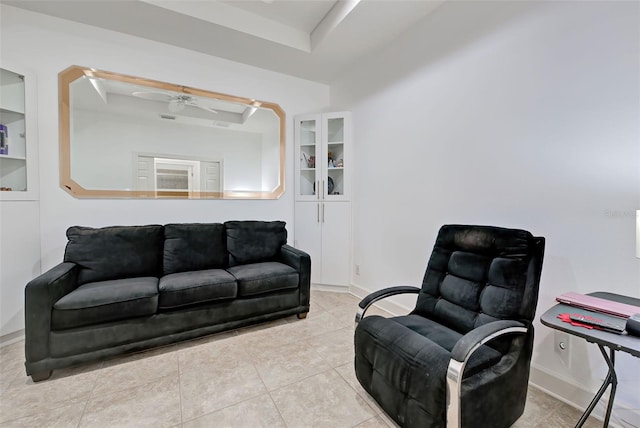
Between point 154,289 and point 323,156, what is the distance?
95.2 inches

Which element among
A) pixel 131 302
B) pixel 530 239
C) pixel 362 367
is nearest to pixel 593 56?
pixel 530 239

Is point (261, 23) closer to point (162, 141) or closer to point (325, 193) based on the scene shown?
point (162, 141)

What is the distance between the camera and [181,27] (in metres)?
2.67

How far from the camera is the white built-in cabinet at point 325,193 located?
3.55 meters

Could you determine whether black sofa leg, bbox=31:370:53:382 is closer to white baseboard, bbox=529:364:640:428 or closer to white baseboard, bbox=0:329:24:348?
white baseboard, bbox=0:329:24:348

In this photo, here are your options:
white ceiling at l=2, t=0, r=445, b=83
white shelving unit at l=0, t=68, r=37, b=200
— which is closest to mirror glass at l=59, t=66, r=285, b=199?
white shelving unit at l=0, t=68, r=37, b=200

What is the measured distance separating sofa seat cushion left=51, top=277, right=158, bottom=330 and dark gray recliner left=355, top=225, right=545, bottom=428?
5.20ft

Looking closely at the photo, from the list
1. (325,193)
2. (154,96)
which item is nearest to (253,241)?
(325,193)

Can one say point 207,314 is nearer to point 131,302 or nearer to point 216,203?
point 131,302

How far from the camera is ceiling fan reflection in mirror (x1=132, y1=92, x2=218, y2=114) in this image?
9.61ft

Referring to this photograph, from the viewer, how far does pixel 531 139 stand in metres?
1.81

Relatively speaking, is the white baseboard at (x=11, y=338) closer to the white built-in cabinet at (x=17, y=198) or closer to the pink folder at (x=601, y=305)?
the white built-in cabinet at (x=17, y=198)

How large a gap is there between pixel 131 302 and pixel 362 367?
1673 millimetres

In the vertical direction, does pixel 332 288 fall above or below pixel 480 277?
below
